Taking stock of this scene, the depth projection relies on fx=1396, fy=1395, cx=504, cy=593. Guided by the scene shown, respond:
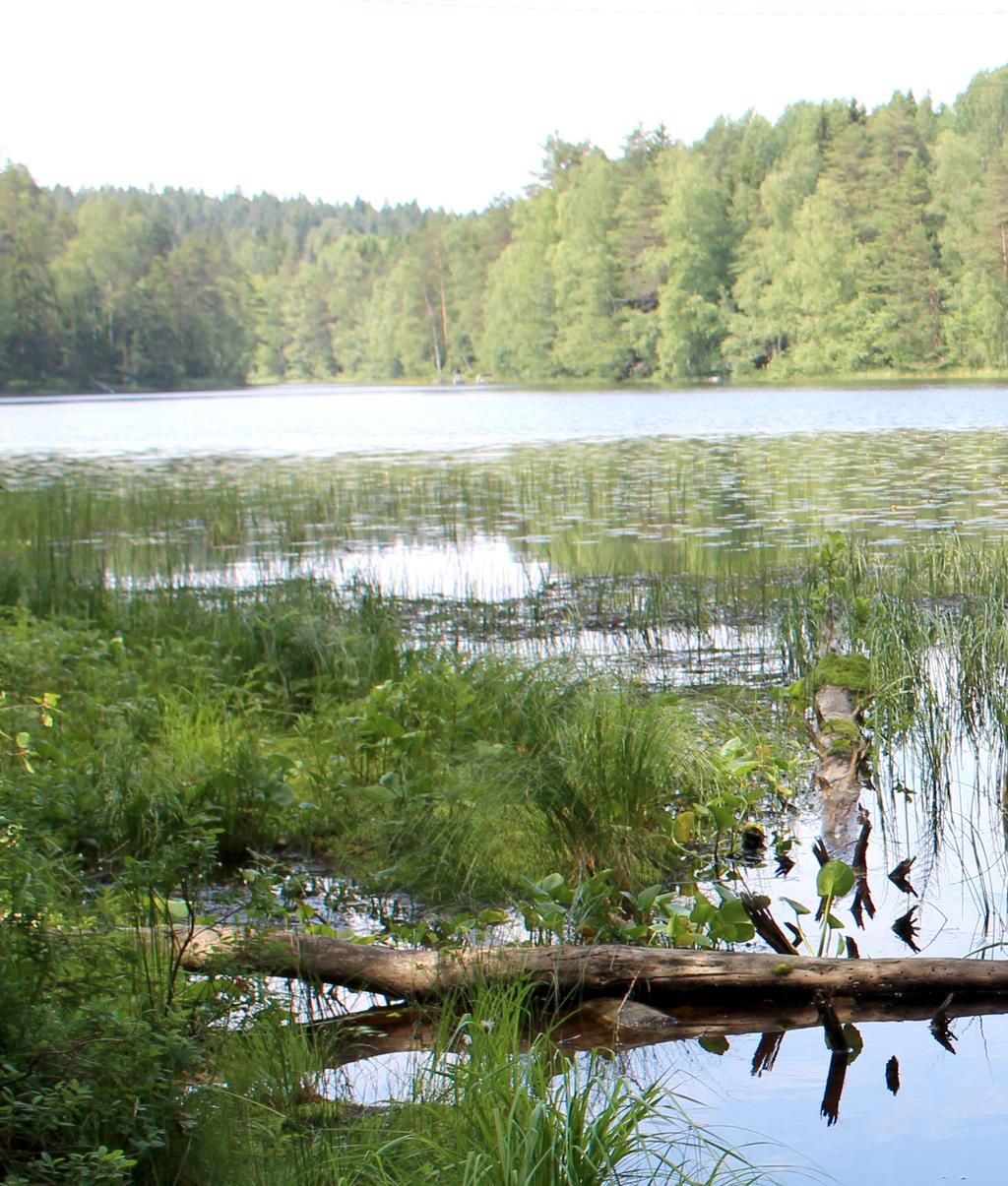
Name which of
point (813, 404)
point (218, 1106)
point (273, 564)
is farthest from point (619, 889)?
point (813, 404)

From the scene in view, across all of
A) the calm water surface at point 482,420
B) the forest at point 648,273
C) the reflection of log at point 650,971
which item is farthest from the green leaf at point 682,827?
the forest at point 648,273

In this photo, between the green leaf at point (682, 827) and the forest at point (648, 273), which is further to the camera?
the forest at point (648, 273)

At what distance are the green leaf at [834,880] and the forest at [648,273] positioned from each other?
49.9 m

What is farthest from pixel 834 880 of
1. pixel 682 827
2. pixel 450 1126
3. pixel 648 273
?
pixel 648 273

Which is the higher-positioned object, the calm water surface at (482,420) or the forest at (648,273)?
the forest at (648,273)

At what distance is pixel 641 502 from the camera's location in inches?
640

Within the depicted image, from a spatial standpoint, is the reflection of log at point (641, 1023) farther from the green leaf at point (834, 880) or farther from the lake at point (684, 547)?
the green leaf at point (834, 880)

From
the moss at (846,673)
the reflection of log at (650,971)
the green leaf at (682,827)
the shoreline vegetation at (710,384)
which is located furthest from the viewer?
the shoreline vegetation at (710,384)

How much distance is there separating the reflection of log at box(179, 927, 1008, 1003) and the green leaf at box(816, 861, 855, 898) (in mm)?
558

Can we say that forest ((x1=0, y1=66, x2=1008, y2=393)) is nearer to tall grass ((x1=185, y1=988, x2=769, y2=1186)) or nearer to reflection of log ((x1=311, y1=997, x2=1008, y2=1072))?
reflection of log ((x1=311, y1=997, x2=1008, y2=1072))

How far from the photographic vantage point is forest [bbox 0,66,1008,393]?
54.3 m

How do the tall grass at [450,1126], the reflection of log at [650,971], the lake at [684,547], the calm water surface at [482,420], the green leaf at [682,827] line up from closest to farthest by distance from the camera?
the tall grass at [450,1126] → the lake at [684,547] → the reflection of log at [650,971] → the green leaf at [682,827] → the calm water surface at [482,420]

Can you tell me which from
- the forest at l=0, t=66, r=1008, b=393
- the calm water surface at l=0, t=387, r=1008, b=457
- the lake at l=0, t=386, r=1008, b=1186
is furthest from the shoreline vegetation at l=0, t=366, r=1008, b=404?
the lake at l=0, t=386, r=1008, b=1186

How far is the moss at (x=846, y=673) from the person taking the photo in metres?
6.49
